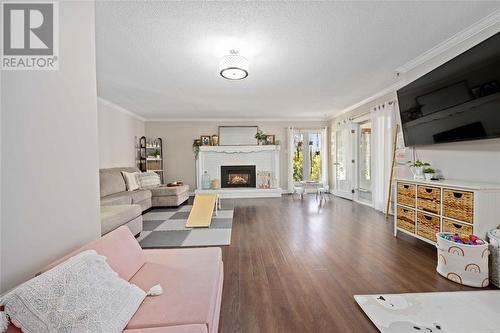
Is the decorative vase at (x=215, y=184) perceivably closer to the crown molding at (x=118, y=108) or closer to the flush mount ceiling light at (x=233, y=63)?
the crown molding at (x=118, y=108)

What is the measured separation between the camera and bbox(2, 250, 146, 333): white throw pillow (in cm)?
74

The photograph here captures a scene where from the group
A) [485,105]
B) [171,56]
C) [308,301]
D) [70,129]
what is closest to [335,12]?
[485,105]

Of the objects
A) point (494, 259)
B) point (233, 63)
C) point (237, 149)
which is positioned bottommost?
point (494, 259)

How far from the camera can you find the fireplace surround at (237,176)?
7020 mm

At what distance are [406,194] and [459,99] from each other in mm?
1281

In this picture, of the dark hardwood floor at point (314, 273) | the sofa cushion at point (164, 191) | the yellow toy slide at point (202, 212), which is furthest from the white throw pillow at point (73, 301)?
the sofa cushion at point (164, 191)

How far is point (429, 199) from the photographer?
2.54 metres

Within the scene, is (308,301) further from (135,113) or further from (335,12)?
(135,113)

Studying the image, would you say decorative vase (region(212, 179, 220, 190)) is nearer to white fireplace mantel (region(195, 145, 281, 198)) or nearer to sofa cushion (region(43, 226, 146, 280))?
white fireplace mantel (region(195, 145, 281, 198))

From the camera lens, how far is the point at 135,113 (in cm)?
612

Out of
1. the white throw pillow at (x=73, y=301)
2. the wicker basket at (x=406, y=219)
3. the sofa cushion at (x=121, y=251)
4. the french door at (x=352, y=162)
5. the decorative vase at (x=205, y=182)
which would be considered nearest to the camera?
the white throw pillow at (x=73, y=301)

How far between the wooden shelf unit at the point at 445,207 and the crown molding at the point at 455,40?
5.41 ft

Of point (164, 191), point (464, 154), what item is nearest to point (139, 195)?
point (164, 191)

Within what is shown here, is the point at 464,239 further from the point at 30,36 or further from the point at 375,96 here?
the point at 30,36
